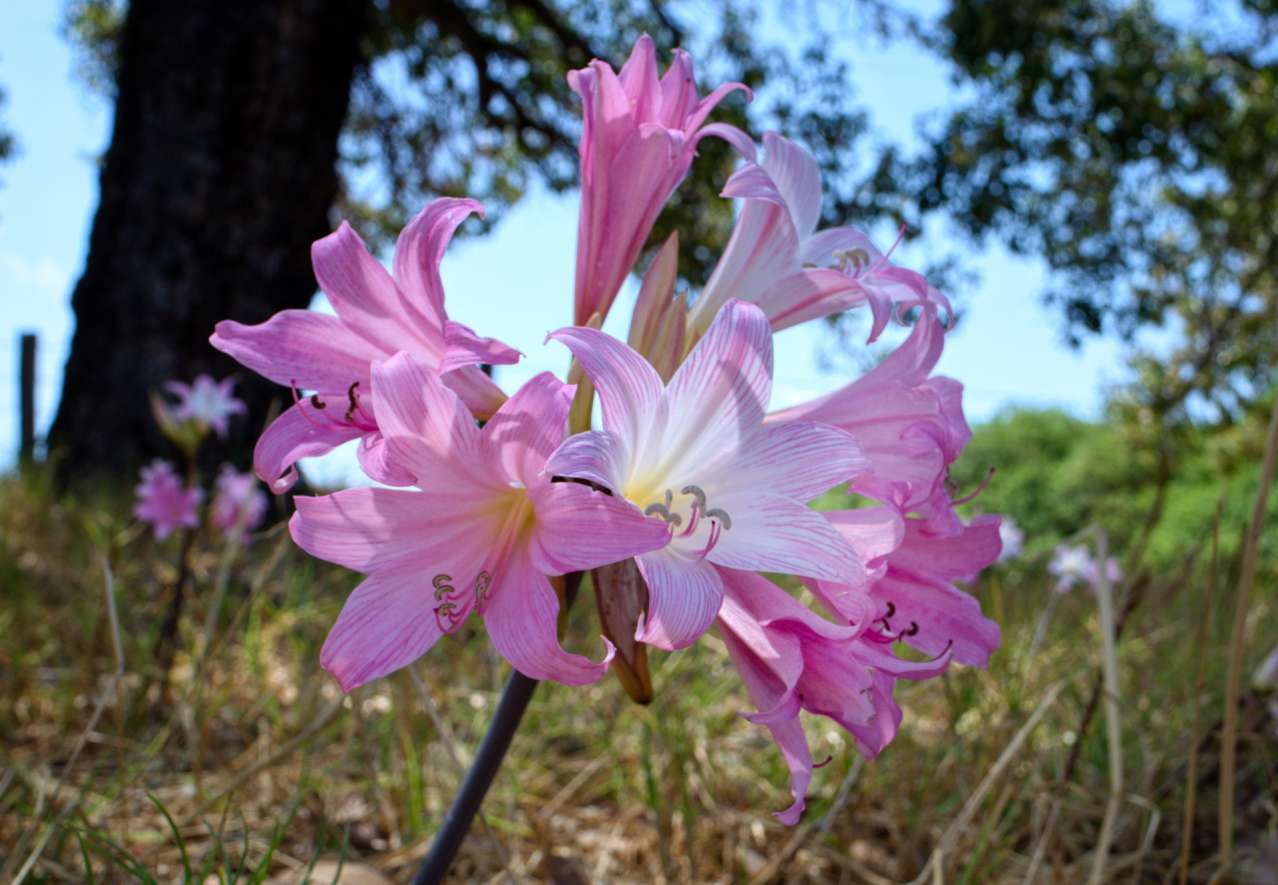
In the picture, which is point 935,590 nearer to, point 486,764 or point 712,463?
point 712,463

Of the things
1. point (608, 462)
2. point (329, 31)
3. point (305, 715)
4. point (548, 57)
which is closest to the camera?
point (608, 462)

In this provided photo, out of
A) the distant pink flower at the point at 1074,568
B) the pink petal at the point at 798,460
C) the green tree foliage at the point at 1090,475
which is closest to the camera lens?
the pink petal at the point at 798,460

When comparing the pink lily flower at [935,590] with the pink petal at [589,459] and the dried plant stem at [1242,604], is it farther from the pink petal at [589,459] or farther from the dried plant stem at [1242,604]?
the dried plant stem at [1242,604]

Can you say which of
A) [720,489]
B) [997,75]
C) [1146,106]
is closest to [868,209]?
[997,75]

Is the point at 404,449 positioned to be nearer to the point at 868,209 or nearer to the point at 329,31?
the point at 329,31

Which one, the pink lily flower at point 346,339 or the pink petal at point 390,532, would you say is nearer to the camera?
the pink petal at point 390,532

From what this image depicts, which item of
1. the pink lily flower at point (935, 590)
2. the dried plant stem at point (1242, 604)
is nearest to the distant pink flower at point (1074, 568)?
the dried plant stem at point (1242, 604)

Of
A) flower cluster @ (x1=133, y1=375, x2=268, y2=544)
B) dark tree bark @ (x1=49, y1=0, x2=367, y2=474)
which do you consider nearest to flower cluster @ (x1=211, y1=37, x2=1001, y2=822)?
flower cluster @ (x1=133, y1=375, x2=268, y2=544)

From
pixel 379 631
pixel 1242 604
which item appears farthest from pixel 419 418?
pixel 1242 604
